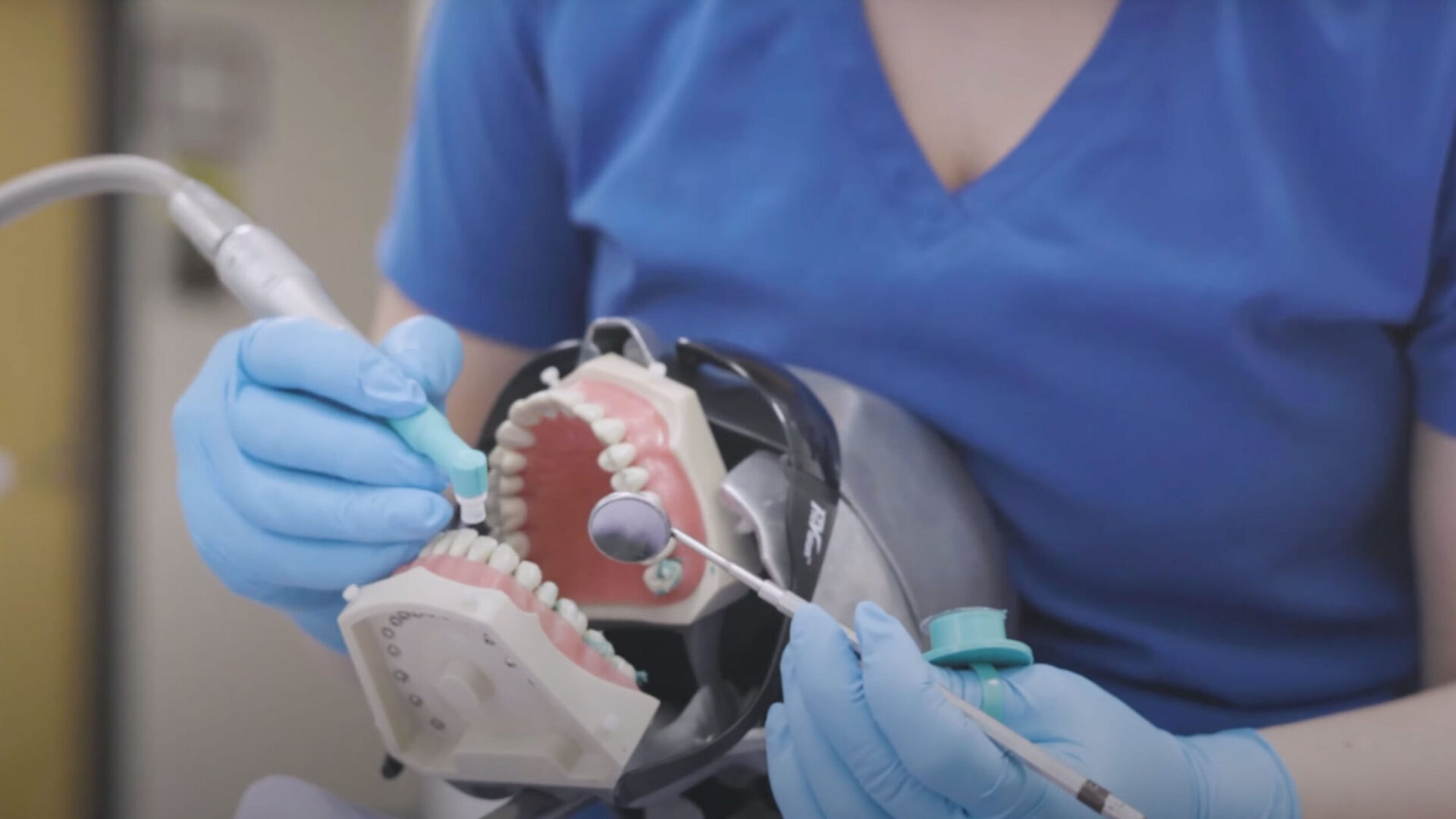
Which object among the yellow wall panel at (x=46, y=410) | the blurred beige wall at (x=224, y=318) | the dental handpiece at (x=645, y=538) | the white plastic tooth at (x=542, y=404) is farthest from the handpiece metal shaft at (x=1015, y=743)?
the yellow wall panel at (x=46, y=410)

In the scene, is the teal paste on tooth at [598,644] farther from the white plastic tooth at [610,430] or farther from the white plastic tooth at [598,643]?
the white plastic tooth at [610,430]

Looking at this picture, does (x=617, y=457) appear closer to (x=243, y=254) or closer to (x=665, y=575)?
(x=665, y=575)

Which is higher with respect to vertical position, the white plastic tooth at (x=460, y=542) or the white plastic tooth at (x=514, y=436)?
the white plastic tooth at (x=514, y=436)

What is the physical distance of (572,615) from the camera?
556 millimetres

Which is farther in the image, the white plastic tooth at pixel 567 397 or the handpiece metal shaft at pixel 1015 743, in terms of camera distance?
the white plastic tooth at pixel 567 397

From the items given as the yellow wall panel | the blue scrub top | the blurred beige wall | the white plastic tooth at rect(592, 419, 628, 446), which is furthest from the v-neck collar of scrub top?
the yellow wall panel

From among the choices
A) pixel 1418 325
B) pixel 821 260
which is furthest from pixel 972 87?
pixel 1418 325

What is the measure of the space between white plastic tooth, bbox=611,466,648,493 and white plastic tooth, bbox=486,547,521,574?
2.6 inches

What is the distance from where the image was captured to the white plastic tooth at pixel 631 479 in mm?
570

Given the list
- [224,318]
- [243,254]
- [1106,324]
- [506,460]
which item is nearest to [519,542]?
[506,460]

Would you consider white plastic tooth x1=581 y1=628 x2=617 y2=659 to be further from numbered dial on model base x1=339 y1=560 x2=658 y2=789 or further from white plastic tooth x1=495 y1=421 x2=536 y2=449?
white plastic tooth x1=495 y1=421 x2=536 y2=449

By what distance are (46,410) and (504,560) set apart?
1327mm

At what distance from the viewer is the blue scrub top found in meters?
0.69

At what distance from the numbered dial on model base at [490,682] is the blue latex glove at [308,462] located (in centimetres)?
4
